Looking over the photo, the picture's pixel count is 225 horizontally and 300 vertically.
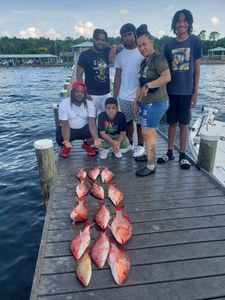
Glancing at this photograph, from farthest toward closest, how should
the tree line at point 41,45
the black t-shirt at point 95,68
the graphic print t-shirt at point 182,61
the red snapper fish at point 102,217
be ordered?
the tree line at point 41,45 < the black t-shirt at point 95,68 < the graphic print t-shirt at point 182,61 < the red snapper fish at point 102,217

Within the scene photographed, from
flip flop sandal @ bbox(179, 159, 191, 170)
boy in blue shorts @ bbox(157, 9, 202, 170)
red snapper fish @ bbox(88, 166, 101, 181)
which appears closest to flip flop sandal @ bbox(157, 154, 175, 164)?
flip flop sandal @ bbox(179, 159, 191, 170)

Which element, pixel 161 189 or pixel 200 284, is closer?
pixel 200 284

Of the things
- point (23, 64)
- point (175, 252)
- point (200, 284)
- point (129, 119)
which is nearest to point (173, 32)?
point (129, 119)

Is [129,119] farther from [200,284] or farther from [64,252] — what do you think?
[200,284]

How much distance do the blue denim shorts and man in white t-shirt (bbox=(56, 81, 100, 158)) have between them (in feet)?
3.73

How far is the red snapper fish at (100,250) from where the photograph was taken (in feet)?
8.85

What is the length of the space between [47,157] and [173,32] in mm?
2764

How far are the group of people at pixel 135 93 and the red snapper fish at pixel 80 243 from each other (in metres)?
1.76

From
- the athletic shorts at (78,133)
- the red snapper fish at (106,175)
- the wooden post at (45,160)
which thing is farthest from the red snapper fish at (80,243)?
the athletic shorts at (78,133)

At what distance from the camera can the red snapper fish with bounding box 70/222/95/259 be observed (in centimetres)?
280

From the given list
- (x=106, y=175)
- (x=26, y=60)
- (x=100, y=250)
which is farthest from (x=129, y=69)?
(x=26, y=60)

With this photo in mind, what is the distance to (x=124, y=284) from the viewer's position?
246 cm

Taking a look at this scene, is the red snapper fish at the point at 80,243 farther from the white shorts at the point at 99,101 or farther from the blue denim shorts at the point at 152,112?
the white shorts at the point at 99,101

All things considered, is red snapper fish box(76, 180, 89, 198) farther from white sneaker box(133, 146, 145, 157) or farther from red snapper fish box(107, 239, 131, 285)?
white sneaker box(133, 146, 145, 157)
